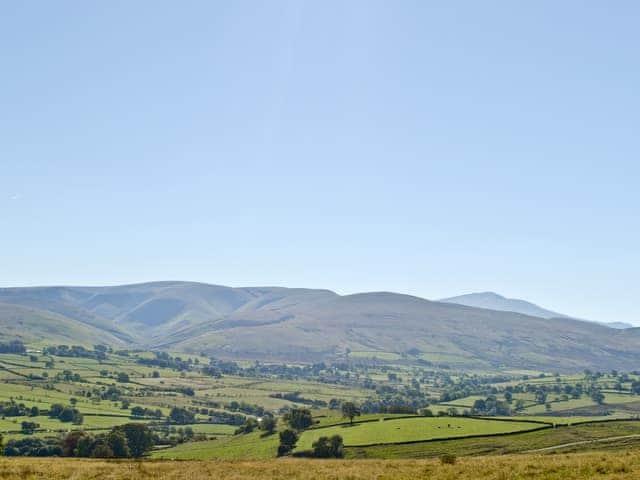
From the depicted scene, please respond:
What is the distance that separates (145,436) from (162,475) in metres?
109

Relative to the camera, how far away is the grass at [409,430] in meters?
109

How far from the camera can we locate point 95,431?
191625 mm

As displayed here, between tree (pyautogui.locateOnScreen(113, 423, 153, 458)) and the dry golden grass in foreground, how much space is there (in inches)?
3858

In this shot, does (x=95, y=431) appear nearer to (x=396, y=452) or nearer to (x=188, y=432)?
(x=188, y=432)

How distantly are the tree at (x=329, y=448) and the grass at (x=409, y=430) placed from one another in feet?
16.5

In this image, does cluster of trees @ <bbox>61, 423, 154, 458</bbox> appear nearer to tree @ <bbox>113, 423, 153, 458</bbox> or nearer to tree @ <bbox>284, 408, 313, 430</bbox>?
tree @ <bbox>113, 423, 153, 458</bbox>

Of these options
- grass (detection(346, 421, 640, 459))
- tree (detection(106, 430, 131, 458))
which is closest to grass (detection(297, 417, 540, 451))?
grass (detection(346, 421, 640, 459))

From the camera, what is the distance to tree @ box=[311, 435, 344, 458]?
3921 inches

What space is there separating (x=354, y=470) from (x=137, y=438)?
364ft

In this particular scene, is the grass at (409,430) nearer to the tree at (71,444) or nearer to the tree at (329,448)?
the tree at (329,448)

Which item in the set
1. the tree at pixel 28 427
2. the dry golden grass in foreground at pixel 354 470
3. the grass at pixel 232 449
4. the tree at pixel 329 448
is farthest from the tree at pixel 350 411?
the tree at pixel 28 427

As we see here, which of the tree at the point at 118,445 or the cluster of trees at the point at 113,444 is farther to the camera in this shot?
the tree at the point at 118,445

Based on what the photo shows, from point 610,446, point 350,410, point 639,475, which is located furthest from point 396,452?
point 639,475

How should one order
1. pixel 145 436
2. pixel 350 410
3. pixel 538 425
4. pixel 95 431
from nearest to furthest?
pixel 538 425
pixel 145 436
pixel 350 410
pixel 95 431
